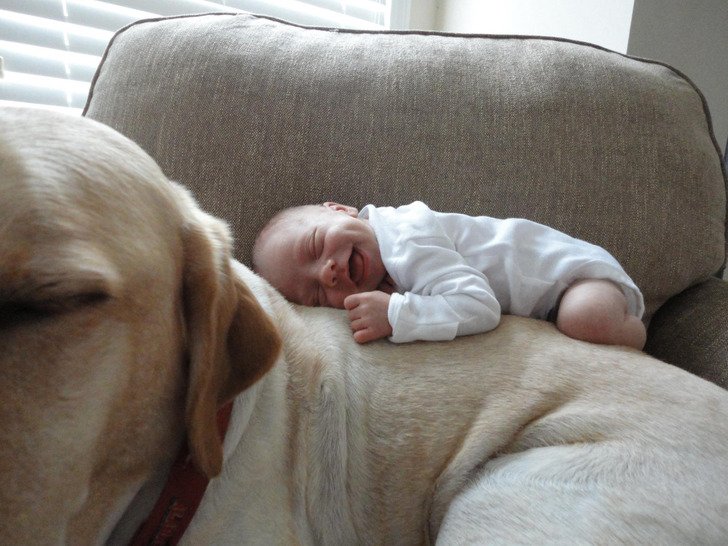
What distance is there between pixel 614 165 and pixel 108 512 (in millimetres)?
1364

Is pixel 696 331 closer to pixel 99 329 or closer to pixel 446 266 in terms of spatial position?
pixel 446 266

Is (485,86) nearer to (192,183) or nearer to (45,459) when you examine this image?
(192,183)

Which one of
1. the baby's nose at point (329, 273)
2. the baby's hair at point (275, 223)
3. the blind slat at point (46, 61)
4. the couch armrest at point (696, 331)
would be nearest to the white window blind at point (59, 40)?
the blind slat at point (46, 61)

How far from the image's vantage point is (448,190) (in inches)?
63.7

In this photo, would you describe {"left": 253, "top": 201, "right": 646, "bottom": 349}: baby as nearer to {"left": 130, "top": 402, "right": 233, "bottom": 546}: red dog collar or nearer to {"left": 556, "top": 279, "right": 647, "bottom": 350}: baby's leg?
{"left": 556, "top": 279, "right": 647, "bottom": 350}: baby's leg

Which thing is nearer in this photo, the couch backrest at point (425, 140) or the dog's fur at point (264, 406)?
the dog's fur at point (264, 406)

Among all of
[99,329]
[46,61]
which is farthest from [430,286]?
[46,61]

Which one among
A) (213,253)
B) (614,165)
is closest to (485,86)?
(614,165)

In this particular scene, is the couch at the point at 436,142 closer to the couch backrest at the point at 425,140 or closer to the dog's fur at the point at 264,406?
the couch backrest at the point at 425,140

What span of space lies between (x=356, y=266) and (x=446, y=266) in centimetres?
24

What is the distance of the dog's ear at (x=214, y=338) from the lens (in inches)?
34.6

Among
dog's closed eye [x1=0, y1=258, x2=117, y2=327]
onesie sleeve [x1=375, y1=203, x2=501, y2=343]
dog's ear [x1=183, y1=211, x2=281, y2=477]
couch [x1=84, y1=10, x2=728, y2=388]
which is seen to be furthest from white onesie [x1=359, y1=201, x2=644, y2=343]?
dog's closed eye [x1=0, y1=258, x2=117, y2=327]

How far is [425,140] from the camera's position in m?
1.62

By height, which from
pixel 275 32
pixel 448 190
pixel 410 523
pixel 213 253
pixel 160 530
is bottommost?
pixel 410 523
